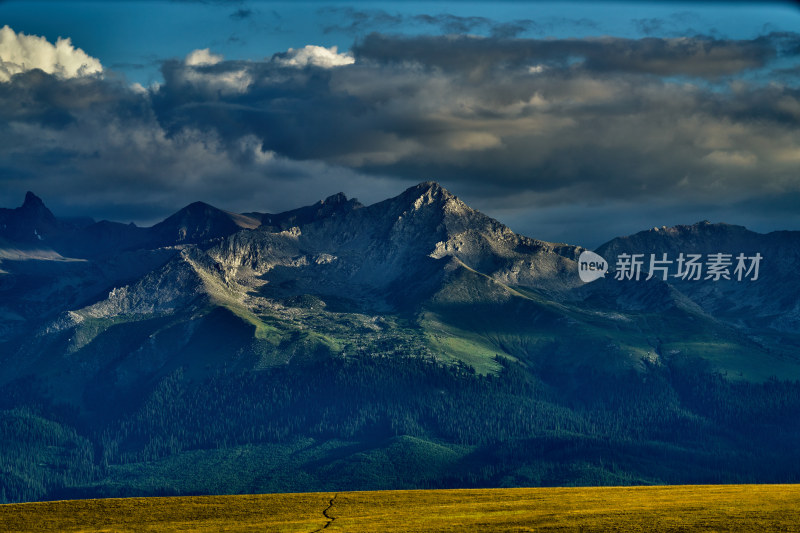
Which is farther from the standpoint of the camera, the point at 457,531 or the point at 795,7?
the point at 457,531

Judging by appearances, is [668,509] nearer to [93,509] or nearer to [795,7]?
[93,509]

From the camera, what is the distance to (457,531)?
15762 cm

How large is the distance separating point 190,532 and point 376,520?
33508 mm

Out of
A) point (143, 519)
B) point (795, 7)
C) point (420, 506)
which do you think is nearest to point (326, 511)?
point (420, 506)

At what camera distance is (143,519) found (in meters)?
185

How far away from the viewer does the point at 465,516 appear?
17462cm

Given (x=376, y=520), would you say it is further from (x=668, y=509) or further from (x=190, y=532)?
(x=668, y=509)

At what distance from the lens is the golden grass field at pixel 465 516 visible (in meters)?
158

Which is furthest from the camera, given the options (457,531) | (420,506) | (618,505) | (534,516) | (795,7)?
(420,506)

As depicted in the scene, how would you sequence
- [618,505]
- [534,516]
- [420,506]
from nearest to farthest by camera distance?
[534,516] → [618,505] → [420,506]

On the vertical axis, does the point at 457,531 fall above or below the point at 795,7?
below

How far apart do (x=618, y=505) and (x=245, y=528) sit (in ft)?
232

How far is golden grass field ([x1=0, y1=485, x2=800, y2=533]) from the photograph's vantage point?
157875mm

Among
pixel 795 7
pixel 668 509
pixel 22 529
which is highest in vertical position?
pixel 795 7
